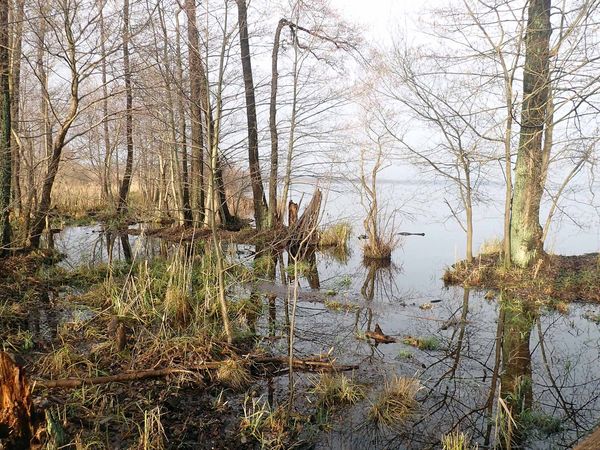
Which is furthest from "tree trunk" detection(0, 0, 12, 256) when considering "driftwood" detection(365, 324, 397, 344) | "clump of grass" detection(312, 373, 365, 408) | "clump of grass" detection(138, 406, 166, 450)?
"clump of grass" detection(312, 373, 365, 408)

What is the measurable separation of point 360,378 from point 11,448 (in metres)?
2.92

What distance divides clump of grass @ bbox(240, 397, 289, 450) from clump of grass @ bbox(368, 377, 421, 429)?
77cm

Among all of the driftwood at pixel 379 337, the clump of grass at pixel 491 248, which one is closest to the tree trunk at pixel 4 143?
the driftwood at pixel 379 337

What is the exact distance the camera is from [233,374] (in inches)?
165

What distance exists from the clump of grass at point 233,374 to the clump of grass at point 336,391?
26.3 inches

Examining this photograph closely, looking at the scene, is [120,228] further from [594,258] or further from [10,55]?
[594,258]

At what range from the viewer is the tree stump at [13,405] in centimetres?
274

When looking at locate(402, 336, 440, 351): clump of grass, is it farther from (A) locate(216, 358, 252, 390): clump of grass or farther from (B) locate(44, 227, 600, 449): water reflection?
(A) locate(216, 358, 252, 390): clump of grass

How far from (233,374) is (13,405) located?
1.85 metres

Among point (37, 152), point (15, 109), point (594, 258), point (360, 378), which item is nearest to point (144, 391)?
point (360, 378)

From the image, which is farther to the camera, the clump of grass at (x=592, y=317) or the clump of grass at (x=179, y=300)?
the clump of grass at (x=592, y=317)

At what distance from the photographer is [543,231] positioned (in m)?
8.59

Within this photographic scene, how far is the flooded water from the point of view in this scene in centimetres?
359

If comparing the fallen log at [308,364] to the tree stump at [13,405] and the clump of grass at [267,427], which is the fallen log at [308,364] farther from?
the tree stump at [13,405]
